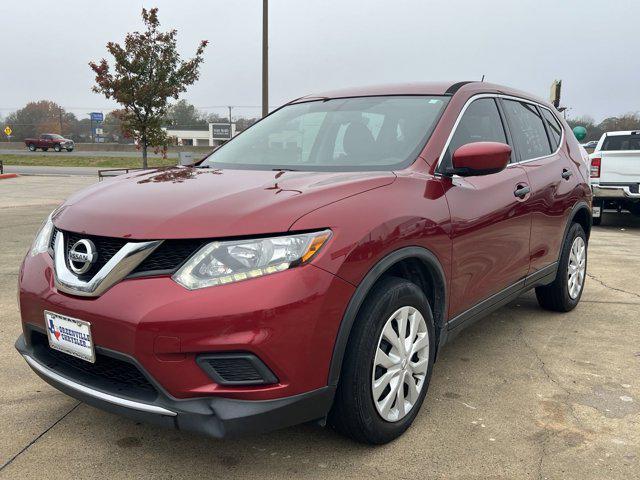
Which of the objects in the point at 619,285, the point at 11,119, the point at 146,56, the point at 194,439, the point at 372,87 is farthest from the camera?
the point at 11,119

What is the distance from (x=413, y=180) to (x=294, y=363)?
111 centimetres

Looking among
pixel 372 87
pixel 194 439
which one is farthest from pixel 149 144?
pixel 194 439

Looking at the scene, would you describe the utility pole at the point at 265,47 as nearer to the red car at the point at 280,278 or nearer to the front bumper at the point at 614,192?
the front bumper at the point at 614,192

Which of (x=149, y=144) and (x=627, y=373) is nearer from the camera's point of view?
(x=627, y=373)

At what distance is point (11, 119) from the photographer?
3209 inches

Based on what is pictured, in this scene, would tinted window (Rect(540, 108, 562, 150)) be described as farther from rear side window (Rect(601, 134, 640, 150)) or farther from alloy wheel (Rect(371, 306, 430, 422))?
rear side window (Rect(601, 134, 640, 150))

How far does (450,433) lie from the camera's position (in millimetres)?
2709

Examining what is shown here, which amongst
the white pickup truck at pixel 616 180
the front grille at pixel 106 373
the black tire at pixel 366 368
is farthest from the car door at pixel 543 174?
the white pickup truck at pixel 616 180

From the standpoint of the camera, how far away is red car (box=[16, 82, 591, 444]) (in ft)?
6.68

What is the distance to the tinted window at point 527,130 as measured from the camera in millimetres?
3869

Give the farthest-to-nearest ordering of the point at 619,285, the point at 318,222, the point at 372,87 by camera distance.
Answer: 1. the point at 619,285
2. the point at 372,87
3. the point at 318,222

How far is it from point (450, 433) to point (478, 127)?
1.80 meters

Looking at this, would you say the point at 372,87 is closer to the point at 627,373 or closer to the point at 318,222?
the point at 318,222

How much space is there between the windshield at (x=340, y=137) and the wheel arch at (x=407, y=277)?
1.66 ft
